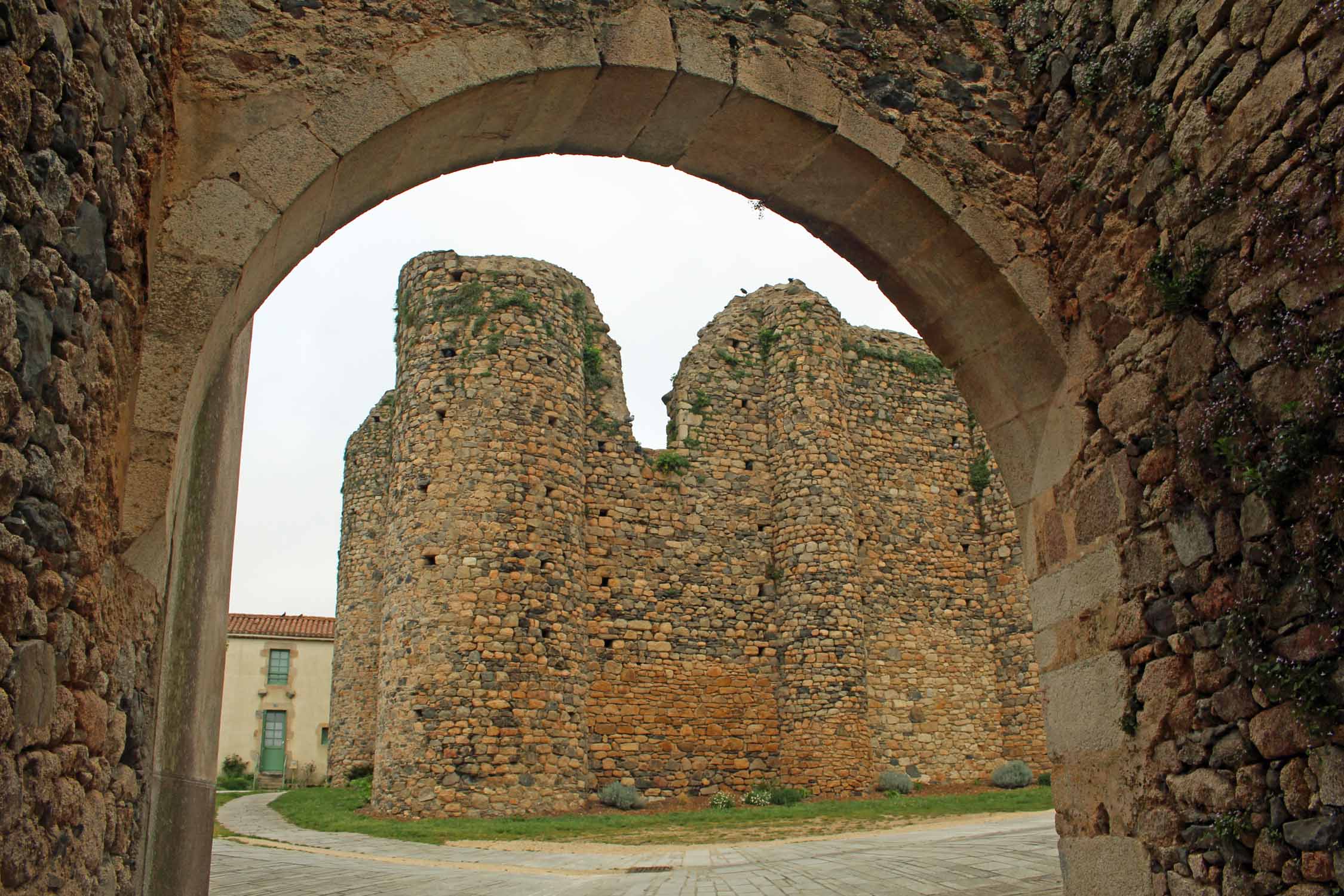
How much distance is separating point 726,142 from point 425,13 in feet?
4.90

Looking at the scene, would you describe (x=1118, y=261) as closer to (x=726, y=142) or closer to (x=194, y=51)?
(x=726, y=142)

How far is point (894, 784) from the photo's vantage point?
53.2 ft

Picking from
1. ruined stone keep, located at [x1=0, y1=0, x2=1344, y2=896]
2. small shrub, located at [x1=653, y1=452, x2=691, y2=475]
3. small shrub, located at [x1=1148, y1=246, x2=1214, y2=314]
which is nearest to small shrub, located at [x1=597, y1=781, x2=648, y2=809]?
small shrub, located at [x1=653, y1=452, x2=691, y2=475]

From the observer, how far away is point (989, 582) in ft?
62.5

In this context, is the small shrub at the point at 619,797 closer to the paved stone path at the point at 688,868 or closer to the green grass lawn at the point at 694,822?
the green grass lawn at the point at 694,822

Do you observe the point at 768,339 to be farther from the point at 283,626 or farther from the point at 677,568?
the point at 283,626

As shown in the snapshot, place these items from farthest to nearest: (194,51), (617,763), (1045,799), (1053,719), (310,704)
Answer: (310,704) < (617,763) < (1045,799) < (1053,719) < (194,51)

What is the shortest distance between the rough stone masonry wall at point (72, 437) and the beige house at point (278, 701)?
3717 cm

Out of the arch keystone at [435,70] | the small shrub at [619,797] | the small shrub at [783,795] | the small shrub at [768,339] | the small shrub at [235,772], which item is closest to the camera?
the arch keystone at [435,70]

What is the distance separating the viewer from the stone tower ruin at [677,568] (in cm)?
1387

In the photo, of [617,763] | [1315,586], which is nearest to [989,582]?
[617,763]

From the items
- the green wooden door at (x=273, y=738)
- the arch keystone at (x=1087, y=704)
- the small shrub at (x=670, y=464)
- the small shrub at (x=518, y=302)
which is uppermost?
the small shrub at (x=518, y=302)

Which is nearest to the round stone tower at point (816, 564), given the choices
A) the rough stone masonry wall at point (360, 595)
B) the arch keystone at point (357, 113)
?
the rough stone masonry wall at point (360, 595)

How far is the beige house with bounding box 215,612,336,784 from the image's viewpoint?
3781 cm
